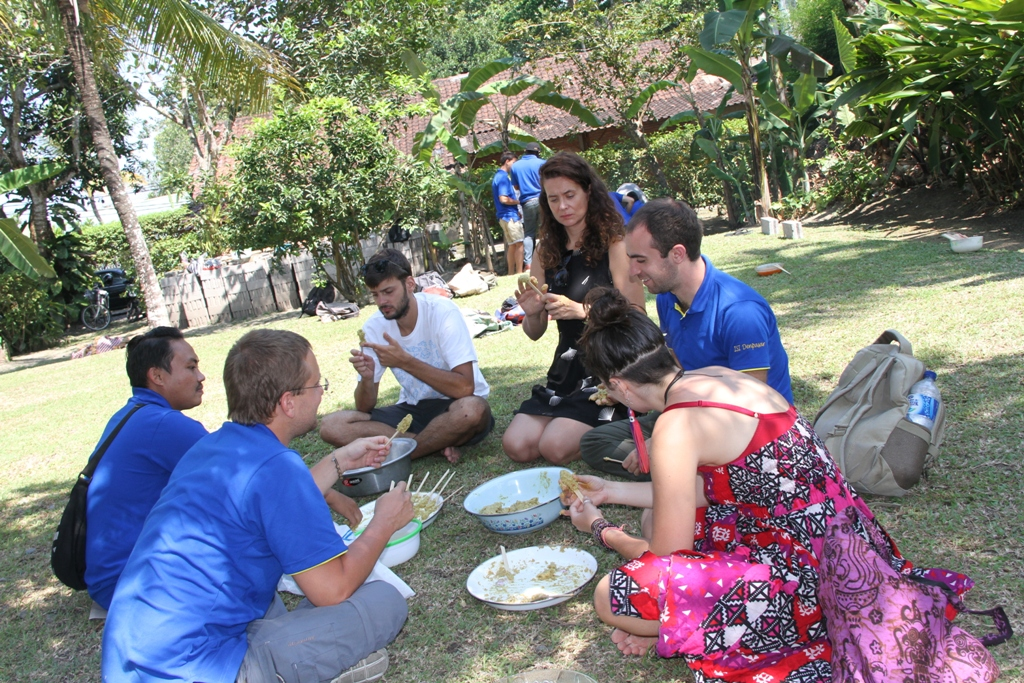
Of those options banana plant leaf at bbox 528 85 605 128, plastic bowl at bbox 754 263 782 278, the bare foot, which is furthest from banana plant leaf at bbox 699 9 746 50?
the bare foot

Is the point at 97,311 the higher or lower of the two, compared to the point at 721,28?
lower

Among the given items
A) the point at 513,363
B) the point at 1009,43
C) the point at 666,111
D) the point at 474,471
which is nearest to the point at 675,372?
the point at 474,471

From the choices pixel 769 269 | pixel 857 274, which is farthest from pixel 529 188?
pixel 857 274

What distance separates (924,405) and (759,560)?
1.52 metres

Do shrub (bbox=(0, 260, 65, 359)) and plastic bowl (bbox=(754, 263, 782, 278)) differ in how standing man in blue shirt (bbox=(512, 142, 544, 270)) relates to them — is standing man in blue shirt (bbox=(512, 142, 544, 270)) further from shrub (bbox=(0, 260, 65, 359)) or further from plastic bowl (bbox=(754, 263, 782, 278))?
shrub (bbox=(0, 260, 65, 359))

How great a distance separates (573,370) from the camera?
14.9ft

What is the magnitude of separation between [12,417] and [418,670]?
8332 mm

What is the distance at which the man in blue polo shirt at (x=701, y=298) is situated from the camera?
10.4 ft

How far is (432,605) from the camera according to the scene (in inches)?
129

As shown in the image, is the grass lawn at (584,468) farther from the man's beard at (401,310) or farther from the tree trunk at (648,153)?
the tree trunk at (648,153)

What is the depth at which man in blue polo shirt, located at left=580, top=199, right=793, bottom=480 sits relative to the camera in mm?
3182

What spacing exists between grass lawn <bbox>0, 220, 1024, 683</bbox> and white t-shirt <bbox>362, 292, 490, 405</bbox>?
49 cm

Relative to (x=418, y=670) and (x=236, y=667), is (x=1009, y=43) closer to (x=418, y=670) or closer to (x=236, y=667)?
(x=418, y=670)

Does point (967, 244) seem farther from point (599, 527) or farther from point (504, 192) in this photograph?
point (599, 527)
